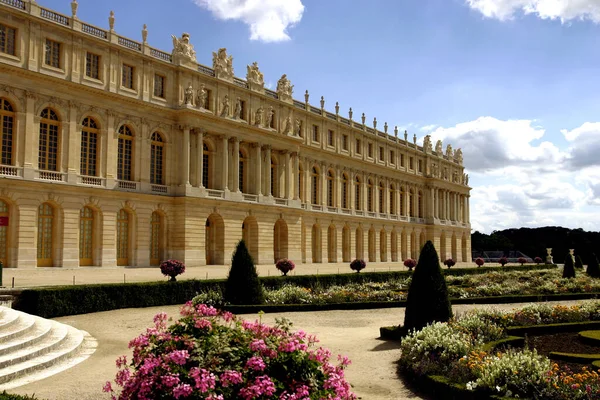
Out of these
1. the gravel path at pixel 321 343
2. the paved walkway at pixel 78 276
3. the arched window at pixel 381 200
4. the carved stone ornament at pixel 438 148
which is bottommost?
the gravel path at pixel 321 343

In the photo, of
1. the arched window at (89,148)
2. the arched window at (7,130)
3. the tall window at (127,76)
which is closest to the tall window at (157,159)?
the tall window at (127,76)

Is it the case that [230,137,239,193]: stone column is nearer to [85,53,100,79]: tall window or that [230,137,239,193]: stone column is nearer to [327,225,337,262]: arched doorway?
[85,53,100,79]: tall window

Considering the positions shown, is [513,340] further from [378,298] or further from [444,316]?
[378,298]

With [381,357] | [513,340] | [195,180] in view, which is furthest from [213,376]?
[195,180]

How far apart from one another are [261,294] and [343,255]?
4107 centimetres

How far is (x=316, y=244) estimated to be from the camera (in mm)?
57406

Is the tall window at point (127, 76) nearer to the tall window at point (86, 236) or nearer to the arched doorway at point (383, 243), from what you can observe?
the tall window at point (86, 236)

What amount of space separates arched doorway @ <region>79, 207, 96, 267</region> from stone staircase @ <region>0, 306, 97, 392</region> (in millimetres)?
21178

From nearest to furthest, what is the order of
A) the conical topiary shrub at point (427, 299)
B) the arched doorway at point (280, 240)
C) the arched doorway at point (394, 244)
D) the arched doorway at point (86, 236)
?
1. the conical topiary shrub at point (427, 299)
2. the arched doorway at point (86, 236)
3. the arched doorway at point (280, 240)
4. the arched doorway at point (394, 244)

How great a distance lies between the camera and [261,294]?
2117 cm

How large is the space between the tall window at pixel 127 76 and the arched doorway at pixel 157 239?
9034 millimetres

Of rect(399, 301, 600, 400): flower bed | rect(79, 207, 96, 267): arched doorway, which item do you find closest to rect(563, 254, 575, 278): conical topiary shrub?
rect(399, 301, 600, 400): flower bed

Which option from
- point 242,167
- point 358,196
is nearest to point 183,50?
point 242,167

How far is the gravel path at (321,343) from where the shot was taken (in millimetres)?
9812
